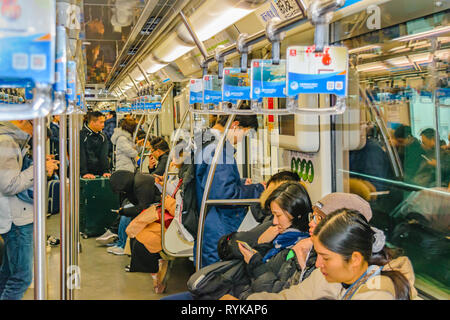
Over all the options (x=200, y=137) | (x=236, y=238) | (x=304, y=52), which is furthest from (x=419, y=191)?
(x=200, y=137)

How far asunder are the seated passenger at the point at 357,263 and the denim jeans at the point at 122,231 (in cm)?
184

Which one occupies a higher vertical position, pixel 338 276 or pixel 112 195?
pixel 112 195

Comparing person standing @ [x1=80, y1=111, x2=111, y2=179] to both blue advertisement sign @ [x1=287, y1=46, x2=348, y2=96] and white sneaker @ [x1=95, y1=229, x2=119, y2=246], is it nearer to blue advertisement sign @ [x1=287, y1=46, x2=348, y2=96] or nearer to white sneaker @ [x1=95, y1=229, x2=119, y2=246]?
white sneaker @ [x1=95, y1=229, x2=119, y2=246]

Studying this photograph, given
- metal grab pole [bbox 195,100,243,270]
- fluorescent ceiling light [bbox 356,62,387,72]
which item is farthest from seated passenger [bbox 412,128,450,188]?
metal grab pole [bbox 195,100,243,270]

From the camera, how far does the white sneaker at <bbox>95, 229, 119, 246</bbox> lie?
12.1 feet

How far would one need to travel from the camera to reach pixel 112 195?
3746 mm

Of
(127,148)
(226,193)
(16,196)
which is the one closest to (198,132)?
(127,148)

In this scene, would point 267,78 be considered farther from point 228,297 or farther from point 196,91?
point 196,91

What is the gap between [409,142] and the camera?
286 centimetres

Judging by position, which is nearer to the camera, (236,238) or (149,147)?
(236,238)

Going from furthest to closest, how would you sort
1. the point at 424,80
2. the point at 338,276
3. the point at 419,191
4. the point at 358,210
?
1. the point at 419,191
2. the point at 424,80
3. the point at 358,210
4. the point at 338,276

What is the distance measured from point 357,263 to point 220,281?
90cm

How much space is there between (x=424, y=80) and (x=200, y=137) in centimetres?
175

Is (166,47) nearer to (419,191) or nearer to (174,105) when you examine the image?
(174,105)
